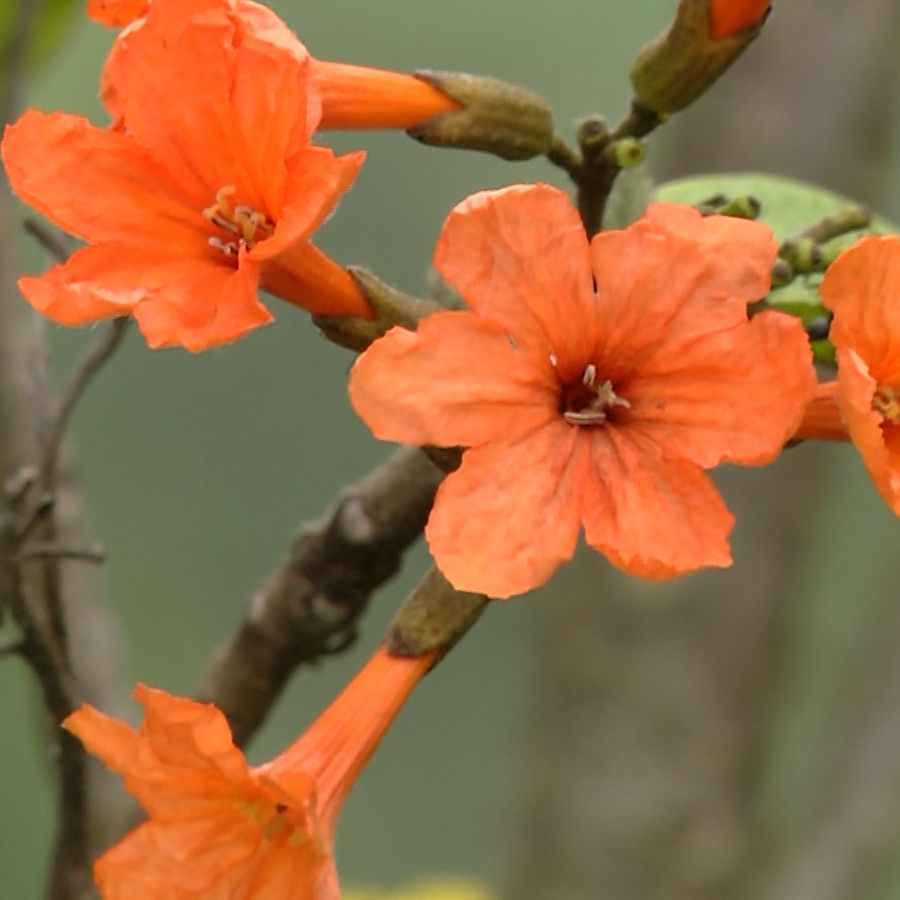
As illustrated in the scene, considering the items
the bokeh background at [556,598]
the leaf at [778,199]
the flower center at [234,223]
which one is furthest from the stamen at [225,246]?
the bokeh background at [556,598]

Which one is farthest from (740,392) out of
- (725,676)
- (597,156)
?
(725,676)

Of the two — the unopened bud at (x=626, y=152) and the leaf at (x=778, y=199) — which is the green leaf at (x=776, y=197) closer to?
the leaf at (x=778, y=199)

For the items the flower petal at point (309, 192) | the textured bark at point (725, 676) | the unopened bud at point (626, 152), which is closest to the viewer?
the flower petal at point (309, 192)

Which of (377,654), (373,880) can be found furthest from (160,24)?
(373,880)

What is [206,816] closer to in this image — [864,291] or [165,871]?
[165,871]

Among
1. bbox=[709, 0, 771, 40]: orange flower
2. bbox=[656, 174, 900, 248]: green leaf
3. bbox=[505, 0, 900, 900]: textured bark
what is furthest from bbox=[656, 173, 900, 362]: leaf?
bbox=[505, 0, 900, 900]: textured bark

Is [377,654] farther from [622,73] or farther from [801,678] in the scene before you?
[622,73]
